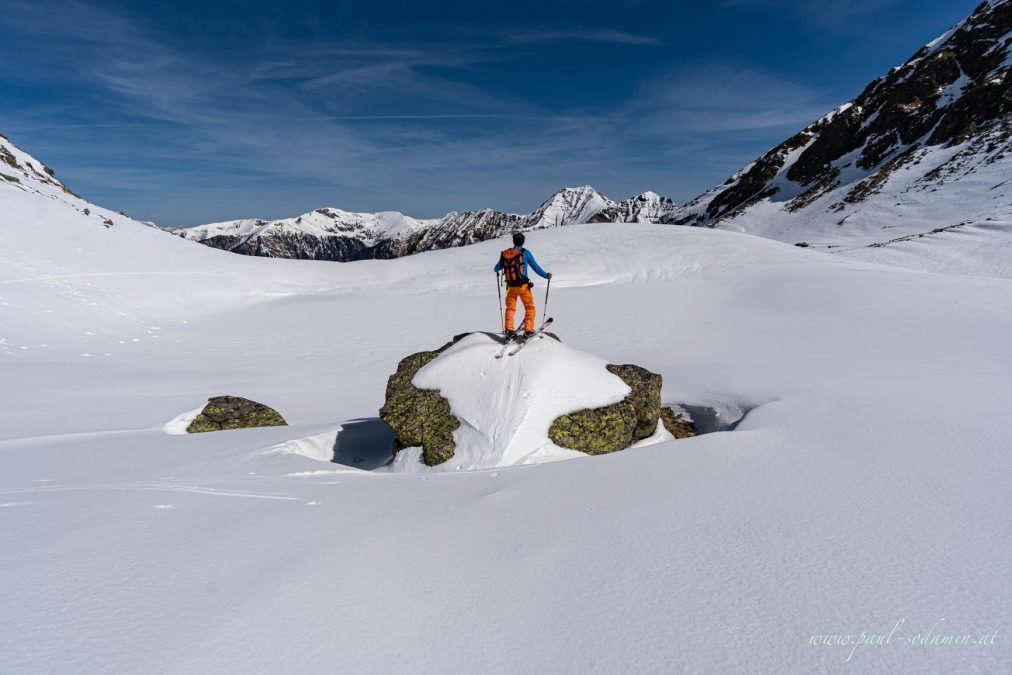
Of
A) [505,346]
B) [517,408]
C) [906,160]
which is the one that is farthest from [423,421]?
[906,160]

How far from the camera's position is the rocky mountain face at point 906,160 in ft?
152

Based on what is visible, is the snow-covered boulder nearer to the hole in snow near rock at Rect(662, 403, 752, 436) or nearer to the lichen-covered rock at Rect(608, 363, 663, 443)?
the lichen-covered rock at Rect(608, 363, 663, 443)

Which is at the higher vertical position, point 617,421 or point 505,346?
point 505,346

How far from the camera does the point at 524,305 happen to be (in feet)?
27.3

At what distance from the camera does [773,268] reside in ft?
72.7

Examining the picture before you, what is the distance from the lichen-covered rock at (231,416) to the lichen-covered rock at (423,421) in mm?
3114

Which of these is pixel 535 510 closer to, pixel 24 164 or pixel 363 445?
pixel 363 445

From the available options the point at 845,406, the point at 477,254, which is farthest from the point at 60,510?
the point at 477,254

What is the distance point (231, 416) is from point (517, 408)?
575cm

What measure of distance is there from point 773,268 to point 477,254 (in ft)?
55.2

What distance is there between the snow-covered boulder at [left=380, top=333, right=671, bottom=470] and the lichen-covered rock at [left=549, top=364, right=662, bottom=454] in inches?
0.6

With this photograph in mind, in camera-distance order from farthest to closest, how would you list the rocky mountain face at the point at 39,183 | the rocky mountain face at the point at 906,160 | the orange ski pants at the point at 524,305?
the rocky mountain face at the point at 906,160 < the rocky mountain face at the point at 39,183 < the orange ski pants at the point at 524,305

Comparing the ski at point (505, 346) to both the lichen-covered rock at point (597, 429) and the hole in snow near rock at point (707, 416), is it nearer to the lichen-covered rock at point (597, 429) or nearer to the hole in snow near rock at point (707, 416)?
the lichen-covered rock at point (597, 429)

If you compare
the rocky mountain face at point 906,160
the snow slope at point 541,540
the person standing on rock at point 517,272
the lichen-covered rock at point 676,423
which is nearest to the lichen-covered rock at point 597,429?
the snow slope at point 541,540
